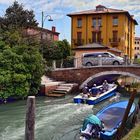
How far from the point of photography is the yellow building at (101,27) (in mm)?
54094

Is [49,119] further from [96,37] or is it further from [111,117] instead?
[96,37]

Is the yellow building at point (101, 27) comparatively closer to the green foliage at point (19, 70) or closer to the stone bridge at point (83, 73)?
the stone bridge at point (83, 73)

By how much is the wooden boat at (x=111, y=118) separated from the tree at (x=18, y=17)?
24346 millimetres

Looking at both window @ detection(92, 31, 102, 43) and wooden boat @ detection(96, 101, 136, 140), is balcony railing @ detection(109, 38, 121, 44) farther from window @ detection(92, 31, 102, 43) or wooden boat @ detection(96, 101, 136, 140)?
wooden boat @ detection(96, 101, 136, 140)

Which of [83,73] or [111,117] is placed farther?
[83,73]

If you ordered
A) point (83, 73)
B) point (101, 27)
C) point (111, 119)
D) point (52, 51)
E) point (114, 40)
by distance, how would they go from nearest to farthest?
point (111, 119)
point (83, 73)
point (52, 51)
point (114, 40)
point (101, 27)

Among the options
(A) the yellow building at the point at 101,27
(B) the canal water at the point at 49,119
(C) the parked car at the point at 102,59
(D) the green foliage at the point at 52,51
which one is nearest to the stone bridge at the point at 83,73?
(C) the parked car at the point at 102,59

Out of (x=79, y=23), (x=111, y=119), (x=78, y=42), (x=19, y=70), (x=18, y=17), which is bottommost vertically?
(x=111, y=119)

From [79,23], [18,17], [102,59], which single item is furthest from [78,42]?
[102,59]

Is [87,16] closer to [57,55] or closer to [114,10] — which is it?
[114,10]

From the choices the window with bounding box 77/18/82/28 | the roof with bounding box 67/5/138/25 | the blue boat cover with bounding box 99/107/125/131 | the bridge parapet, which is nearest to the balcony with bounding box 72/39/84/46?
the window with bounding box 77/18/82/28

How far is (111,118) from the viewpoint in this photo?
16406mm

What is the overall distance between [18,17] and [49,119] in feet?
76.5

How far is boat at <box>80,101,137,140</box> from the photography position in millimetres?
14305
